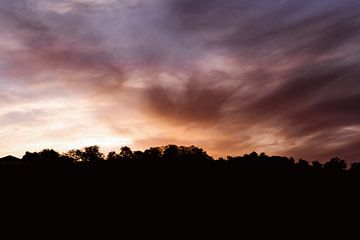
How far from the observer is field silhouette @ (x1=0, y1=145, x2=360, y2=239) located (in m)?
55.5

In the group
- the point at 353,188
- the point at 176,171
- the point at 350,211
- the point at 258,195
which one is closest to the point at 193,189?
the point at 176,171

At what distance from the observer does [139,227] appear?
5766 centimetres

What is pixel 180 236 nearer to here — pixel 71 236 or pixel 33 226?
pixel 71 236

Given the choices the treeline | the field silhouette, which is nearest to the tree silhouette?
the treeline

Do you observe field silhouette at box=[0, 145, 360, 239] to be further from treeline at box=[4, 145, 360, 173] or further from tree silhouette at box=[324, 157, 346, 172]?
tree silhouette at box=[324, 157, 346, 172]

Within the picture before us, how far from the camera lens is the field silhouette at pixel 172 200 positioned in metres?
55.5

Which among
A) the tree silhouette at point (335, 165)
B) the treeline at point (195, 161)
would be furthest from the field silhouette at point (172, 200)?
the tree silhouette at point (335, 165)

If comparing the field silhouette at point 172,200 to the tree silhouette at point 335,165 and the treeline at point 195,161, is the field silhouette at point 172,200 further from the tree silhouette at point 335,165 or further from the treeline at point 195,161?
the tree silhouette at point 335,165

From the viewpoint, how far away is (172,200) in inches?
2549

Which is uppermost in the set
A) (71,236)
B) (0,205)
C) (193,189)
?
(193,189)

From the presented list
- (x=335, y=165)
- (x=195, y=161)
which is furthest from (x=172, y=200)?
(x=335, y=165)

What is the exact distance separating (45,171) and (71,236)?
12391mm

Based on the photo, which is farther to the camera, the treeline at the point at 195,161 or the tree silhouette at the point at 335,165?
the tree silhouette at the point at 335,165

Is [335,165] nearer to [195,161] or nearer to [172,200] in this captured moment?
[195,161]
